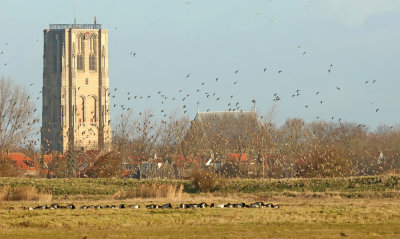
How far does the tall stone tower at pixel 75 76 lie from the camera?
576 feet

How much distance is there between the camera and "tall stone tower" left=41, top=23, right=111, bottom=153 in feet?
576

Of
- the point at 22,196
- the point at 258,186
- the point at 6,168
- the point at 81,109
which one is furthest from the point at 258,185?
the point at 81,109

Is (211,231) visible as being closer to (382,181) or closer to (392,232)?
(392,232)

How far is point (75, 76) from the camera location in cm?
17725

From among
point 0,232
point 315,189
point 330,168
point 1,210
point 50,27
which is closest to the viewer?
point 0,232

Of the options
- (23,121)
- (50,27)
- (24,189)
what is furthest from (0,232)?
(50,27)

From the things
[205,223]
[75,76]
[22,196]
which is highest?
[75,76]

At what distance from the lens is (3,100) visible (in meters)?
97.7

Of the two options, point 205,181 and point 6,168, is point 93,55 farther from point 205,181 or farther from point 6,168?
point 205,181

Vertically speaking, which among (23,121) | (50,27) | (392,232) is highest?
(50,27)

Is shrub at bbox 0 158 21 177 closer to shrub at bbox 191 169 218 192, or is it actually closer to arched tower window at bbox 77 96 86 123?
shrub at bbox 191 169 218 192

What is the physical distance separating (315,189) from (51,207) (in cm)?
2639

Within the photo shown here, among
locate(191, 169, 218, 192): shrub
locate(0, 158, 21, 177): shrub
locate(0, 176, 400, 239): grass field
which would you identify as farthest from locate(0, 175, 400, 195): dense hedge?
locate(0, 176, 400, 239): grass field

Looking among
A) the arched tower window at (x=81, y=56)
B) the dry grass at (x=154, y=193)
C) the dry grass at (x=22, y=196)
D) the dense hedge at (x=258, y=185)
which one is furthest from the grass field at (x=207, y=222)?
the arched tower window at (x=81, y=56)
